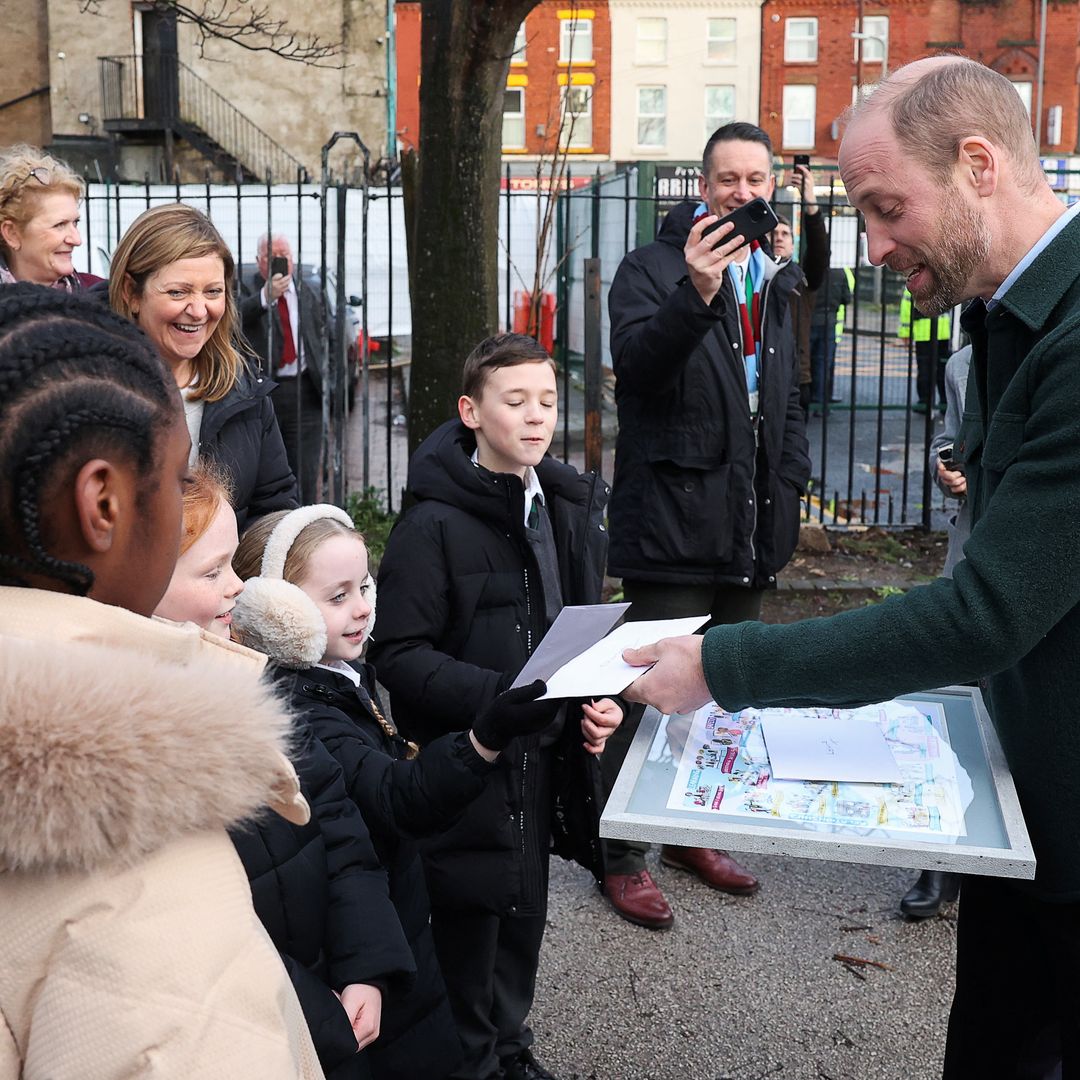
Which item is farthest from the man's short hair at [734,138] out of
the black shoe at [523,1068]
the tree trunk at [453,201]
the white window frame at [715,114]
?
the white window frame at [715,114]

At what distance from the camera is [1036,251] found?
2.13 m

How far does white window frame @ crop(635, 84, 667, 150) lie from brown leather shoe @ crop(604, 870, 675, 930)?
43.5 metres

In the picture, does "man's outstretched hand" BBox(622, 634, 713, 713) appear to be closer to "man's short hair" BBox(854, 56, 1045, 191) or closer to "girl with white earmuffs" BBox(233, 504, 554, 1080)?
"girl with white earmuffs" BBox(233, 504, 554, 1080)

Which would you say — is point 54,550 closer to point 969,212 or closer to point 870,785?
point 870,785

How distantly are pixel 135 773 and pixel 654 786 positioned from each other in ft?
3.82

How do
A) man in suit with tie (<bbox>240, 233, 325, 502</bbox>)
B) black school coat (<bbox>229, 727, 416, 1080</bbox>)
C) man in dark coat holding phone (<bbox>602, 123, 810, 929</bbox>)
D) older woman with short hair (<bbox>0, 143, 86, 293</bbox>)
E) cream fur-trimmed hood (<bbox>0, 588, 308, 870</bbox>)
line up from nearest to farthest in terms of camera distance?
cream fur-trimmed hood (<bbox>0, 588, 308, 870</bbox>)
black school coat (<bbox>229, 727, 416, 1080</bbox>)
man in dark coat holding phone (<bbox>602, 123, 810, 929</bbox>)
older woman with short hair (<bbox>0, 143, 86, 293</bbox>)
man in suit with tie (<bbox>240, 233, 325, 502</bbox>)

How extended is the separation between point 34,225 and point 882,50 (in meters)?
44.5

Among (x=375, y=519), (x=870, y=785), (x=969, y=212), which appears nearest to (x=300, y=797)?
(x=870, y=785)

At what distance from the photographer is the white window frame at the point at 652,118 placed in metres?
44.8

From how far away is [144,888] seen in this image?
1234 mm

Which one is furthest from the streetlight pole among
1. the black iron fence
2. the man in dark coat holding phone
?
the man in dark coat holding phone

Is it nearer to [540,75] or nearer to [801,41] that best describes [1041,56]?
[801,41]

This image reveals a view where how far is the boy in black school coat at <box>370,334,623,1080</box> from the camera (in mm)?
2973

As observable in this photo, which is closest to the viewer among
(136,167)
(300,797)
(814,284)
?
(300,797)
